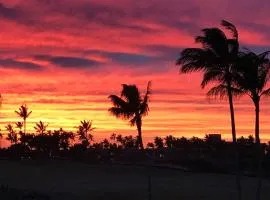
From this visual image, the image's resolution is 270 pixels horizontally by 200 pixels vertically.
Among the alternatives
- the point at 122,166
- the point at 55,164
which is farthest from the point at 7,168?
the point at 122,166

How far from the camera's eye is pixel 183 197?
1849 inches

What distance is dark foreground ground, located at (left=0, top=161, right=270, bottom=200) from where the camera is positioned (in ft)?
156

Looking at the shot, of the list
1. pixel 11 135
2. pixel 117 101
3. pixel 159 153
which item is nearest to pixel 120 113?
pixel 117 101

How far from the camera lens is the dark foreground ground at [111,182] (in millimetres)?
47562

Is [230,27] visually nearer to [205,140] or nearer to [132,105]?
[132,105]

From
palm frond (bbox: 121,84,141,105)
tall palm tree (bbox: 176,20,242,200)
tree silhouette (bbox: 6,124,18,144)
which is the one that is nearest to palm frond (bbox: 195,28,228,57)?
tall palm tree (bbox: 176,20,242,200)

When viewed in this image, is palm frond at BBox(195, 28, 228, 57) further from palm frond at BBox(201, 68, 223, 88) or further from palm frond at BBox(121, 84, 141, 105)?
palm frond at BBox(121, 84, 141, 105)

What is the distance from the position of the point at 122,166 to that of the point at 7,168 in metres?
11.5

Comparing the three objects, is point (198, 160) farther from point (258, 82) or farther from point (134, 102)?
point (258, 82)

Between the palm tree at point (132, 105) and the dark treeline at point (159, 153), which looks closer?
the palm tree at point (132, 105)

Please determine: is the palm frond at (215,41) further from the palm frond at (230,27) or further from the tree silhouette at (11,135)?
the tree silhouette at (11,135)

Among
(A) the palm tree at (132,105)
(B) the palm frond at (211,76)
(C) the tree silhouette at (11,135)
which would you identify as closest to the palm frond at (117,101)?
(A) the palm tree at (132,105)

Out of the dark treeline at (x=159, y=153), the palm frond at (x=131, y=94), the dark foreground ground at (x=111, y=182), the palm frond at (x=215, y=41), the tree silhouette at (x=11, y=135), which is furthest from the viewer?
the tree silhouette at (x=11, y=135)

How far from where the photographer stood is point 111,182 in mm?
56031
